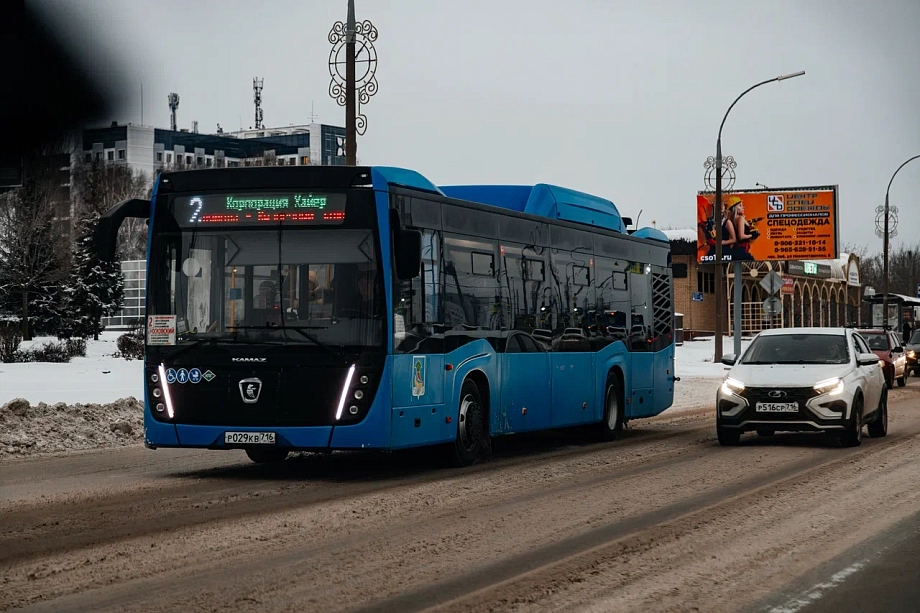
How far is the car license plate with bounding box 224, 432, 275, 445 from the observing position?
12.5 meters

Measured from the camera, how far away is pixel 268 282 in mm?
12688

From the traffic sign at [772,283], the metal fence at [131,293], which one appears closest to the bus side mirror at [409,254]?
the traffic sign at [772,283]

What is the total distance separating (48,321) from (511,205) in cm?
4642

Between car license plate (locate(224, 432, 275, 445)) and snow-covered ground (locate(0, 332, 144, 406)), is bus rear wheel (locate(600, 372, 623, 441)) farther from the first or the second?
snow-covered ground (locate(0, 332, 144, 406))

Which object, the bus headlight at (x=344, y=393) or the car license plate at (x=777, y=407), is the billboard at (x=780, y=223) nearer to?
the car license plate at (x=777, y=407)

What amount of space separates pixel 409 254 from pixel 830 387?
7301 mm

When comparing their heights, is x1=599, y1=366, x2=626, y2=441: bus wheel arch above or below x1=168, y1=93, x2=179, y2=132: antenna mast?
below

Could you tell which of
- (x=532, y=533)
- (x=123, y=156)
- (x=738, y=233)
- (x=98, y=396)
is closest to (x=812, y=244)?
(x=738, y=233)

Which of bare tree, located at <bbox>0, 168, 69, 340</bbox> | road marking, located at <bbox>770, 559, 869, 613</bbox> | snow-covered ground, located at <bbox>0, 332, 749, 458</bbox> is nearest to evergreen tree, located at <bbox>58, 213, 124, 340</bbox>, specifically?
bare tree, located at <bbox>0, 168, 69, 340</bbox>

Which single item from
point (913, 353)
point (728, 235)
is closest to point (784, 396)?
point (913, 353)

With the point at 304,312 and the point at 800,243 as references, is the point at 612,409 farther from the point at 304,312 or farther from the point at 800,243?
the point at 800,243

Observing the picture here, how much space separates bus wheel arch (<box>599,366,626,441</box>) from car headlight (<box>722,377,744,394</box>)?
194cm

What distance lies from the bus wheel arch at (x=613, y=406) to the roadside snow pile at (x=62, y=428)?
21.7 ft

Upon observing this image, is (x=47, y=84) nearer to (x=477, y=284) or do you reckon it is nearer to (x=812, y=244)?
(x=477, y=284)
